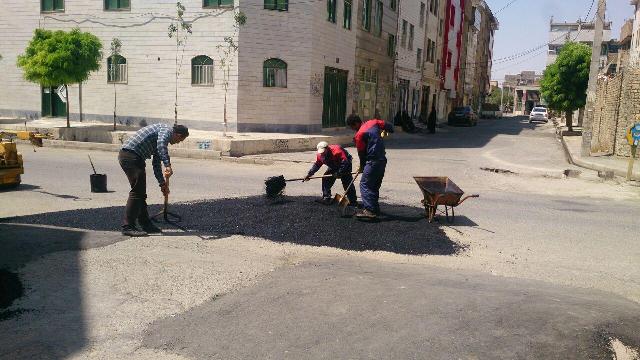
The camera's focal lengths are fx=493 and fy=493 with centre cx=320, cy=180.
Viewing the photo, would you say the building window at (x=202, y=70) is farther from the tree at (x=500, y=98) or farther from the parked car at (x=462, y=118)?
the tree at (x=500, y=98)

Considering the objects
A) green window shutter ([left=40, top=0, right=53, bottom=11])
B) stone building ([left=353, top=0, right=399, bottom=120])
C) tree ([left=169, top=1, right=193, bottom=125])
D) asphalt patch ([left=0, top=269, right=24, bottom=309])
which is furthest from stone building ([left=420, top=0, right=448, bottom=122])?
asphalt patch ([left=0, top=269, right=24, bottom=309])

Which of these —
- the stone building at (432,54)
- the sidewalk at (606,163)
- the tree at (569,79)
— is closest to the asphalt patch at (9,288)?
the sidewalk at (606,163)

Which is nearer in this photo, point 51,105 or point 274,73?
point 274,73

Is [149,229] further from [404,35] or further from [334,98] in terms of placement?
[404,35]

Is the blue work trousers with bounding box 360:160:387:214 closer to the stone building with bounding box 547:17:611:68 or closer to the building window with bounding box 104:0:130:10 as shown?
the building window with bounding box 104:0:130:10

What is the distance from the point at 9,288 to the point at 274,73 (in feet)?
59.0

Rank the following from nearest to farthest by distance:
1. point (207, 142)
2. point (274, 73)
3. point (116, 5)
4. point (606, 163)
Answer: point (606, 163) → point (207, 142) → point (274, 73) → point (116, 5)

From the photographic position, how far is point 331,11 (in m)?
24.0

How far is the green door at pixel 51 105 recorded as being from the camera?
2588cm

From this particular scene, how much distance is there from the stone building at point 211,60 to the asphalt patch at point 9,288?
657 inches

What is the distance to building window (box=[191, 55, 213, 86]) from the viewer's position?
867 inches

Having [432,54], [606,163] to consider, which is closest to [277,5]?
[606,163]

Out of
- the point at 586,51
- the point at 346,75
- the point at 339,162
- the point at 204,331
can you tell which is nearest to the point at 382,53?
the point at 346,75

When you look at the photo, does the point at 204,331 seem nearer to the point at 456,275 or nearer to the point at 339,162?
the point at 456,275
